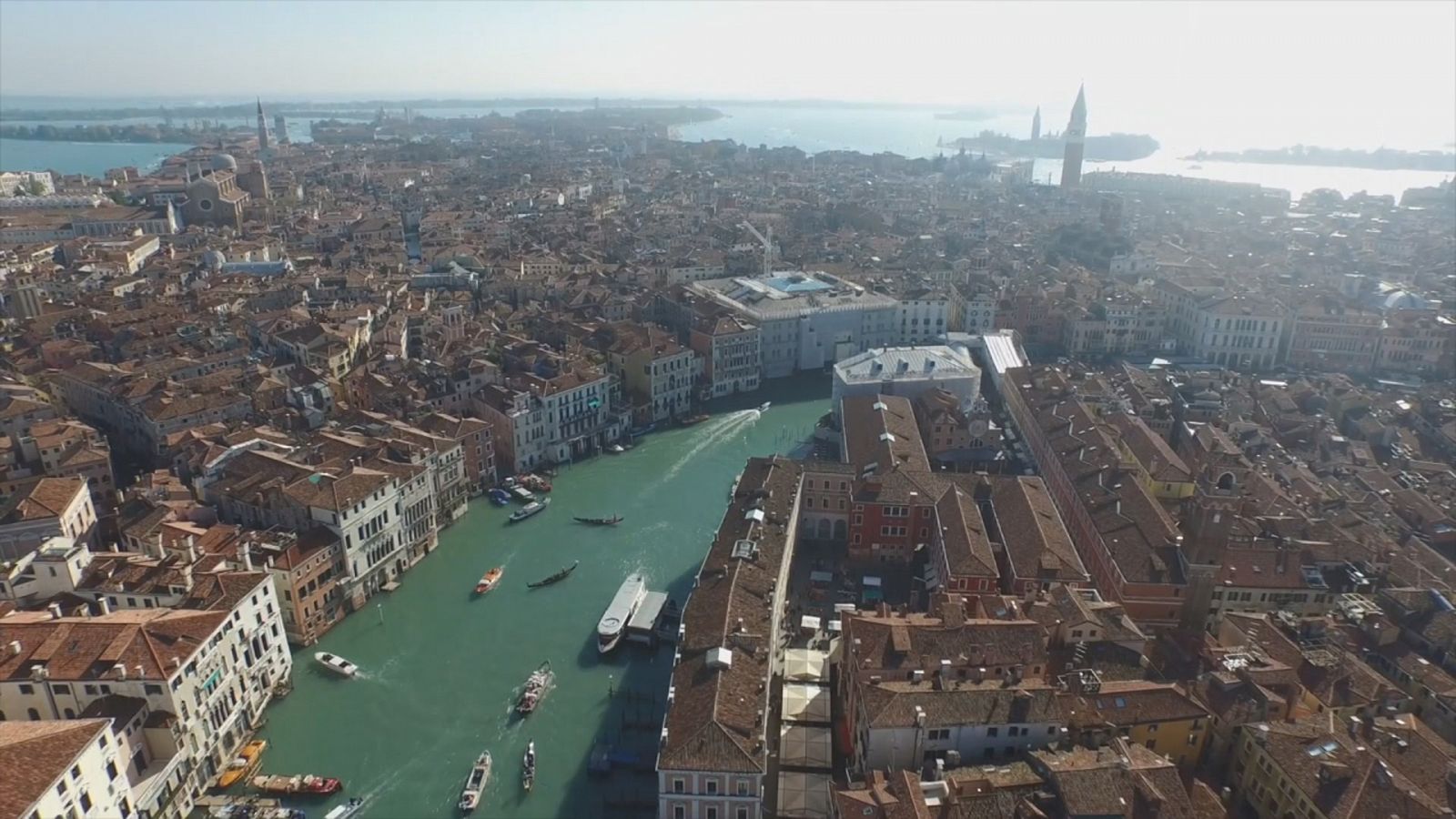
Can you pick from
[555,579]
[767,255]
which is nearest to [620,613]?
[555,579]

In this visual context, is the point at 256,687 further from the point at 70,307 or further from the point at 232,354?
the point at 70,307

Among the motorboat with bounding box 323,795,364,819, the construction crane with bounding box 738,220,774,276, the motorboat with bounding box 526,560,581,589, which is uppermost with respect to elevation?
the construction crane with bounding box 738,220,774,276

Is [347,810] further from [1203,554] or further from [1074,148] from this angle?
[1074,148]

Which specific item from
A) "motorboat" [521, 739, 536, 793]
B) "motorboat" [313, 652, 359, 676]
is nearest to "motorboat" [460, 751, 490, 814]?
"motorboat" [521, 739, 536, 793]

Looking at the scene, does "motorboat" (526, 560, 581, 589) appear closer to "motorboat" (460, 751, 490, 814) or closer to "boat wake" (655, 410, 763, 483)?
"boat wake" (655, 410, 763, 483)

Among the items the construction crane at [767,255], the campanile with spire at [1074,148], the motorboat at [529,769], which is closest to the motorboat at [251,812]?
the motorboat at [529,769]

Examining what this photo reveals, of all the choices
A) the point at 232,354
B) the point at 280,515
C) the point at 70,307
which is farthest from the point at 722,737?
the point at 70,307

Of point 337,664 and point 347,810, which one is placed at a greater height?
point 337,664
